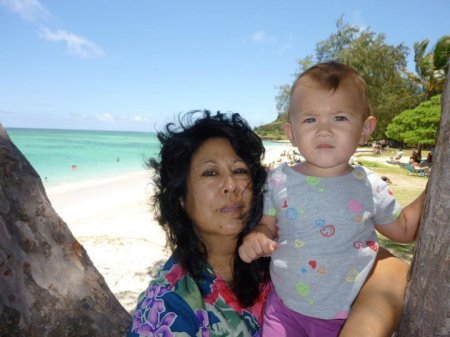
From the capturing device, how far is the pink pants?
5.99 ft

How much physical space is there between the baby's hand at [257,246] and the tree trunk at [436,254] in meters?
0.66

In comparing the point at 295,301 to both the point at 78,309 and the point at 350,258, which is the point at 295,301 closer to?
the point at 350,258

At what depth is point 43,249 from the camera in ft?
5.74

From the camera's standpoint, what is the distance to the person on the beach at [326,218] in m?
1.82

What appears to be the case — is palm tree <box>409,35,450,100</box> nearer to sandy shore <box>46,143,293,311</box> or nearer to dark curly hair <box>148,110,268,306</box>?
sandy shore <box>46,143,293,311</box>

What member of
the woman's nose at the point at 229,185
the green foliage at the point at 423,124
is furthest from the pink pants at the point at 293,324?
the green foliage at the point at 423,124

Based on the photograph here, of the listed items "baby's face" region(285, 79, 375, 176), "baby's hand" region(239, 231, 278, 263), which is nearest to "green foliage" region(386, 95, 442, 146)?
"baby's face" region(285, 79, 375, 176)

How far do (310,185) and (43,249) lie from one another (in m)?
1.35

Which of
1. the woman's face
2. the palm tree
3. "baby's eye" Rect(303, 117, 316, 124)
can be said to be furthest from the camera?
the palm tree

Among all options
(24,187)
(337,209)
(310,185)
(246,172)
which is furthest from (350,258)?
(24,187)

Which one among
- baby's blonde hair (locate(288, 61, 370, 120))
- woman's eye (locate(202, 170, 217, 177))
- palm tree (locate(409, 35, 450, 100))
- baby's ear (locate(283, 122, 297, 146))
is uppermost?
palm tree (locate(409, 35, 450, 100))

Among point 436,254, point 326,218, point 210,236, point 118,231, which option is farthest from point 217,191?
point 118,231

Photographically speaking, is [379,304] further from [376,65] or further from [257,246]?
[376,65]

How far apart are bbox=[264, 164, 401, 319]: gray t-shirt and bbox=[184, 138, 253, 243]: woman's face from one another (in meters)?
0.24
